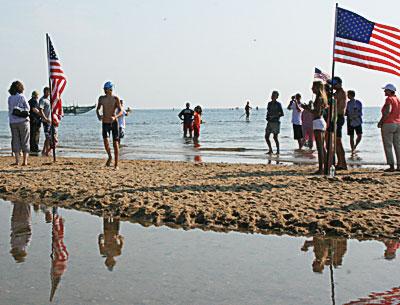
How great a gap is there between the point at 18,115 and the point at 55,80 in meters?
1.38

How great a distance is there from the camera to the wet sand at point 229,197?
20.2 feet

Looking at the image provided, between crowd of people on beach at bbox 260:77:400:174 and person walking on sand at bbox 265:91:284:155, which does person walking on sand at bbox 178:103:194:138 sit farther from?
crowd of people on beach at bbox 260:77:400:174

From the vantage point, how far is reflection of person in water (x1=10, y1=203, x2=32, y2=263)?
525cm

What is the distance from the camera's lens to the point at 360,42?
9.65 meters

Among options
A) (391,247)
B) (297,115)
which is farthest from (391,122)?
(297,115)

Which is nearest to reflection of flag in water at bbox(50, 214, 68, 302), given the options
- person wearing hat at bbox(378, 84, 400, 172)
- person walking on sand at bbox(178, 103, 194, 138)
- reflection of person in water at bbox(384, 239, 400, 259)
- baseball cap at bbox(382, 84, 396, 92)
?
reflection of person in water at bbox(384, 239, 400, 259)

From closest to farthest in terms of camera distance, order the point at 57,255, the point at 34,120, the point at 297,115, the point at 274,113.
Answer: the point at 57,255
the point at 274,113
the point at 34,120
the point at 297,115

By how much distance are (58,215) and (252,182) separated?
3313 millimetres

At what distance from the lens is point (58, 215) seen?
22.9 ft

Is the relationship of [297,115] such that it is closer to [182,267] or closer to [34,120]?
[34,120]

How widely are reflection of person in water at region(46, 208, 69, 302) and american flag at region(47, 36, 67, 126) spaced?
243 inches

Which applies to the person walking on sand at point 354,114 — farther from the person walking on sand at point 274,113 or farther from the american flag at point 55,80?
the american flag at point 55,80

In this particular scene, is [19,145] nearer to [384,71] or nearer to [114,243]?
[114,243]

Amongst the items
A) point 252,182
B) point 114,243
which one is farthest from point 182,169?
point 114,243
